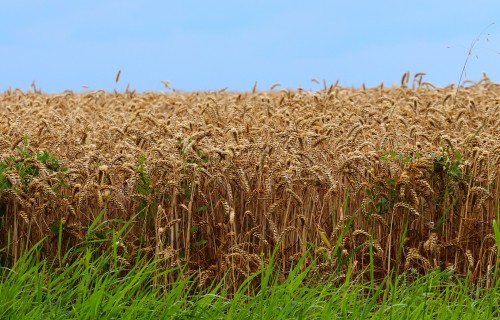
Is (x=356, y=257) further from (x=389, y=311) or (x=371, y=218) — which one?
(x=389, y=311)

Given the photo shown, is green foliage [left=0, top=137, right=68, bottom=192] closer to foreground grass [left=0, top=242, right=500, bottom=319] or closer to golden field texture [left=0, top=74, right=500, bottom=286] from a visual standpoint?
golden field texture [left=0, top=74, right=500, bottom=286]

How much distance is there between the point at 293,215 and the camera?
4.71m

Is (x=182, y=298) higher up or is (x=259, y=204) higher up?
(x=259, y=204)

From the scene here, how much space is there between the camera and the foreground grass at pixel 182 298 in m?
4.04

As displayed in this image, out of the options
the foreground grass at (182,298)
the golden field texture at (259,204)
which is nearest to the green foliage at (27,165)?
the golden field texture at (259,204)

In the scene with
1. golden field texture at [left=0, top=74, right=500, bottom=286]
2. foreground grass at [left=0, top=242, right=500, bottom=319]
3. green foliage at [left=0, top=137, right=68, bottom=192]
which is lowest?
foreground grass at [left=0, top=242, right=500, bottom=319]

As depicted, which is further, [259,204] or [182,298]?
[259,204]

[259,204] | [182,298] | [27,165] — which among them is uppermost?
[27,165]

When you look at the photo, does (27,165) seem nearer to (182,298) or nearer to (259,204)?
(182,298)

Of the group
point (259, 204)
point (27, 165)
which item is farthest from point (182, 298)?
point (27, 165)

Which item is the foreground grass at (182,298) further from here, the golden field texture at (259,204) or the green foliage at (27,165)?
the green foliage at (27,165)

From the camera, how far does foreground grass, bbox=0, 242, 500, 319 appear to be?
4.04 meters

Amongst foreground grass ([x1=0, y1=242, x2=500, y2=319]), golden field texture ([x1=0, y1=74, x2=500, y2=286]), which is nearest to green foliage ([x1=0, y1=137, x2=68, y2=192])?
golden field texture ([x1=0, y1=74, x2=500, y2=286])

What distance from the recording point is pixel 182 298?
4238 mm
